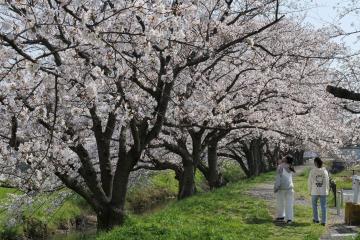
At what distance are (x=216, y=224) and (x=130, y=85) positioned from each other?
428cm

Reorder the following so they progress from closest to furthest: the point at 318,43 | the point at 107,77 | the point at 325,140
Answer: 1. the point at 107,77
2. the point at 318,43
3. the point at 325,140

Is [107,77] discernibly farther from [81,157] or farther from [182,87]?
[182,87]

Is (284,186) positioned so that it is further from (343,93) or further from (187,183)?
(187,183)

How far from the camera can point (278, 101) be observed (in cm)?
2033

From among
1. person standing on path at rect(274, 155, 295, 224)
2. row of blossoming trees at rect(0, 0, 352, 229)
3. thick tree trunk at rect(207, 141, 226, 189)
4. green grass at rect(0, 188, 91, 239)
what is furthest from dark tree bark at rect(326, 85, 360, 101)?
thick tree trunk at rect(207, 141, 226, 189)

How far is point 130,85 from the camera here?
11.7 m

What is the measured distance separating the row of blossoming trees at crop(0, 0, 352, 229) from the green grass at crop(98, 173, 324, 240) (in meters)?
1.56

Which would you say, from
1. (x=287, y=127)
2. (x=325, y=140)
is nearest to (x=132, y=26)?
(x=287, y=127)

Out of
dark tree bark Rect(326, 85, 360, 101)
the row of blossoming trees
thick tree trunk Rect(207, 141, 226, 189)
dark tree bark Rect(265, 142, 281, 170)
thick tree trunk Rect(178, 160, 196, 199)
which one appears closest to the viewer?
the row of blossoming trees

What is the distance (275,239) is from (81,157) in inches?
196

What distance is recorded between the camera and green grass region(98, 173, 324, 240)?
1068 centimetres

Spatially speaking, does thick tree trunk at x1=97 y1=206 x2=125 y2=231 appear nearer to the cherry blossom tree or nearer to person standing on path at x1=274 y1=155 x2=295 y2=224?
the cherry blossom tree

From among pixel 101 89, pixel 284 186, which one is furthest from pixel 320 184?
pixel 101 89

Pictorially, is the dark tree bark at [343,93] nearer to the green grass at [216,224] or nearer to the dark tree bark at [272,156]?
the green grass at [216,224]
